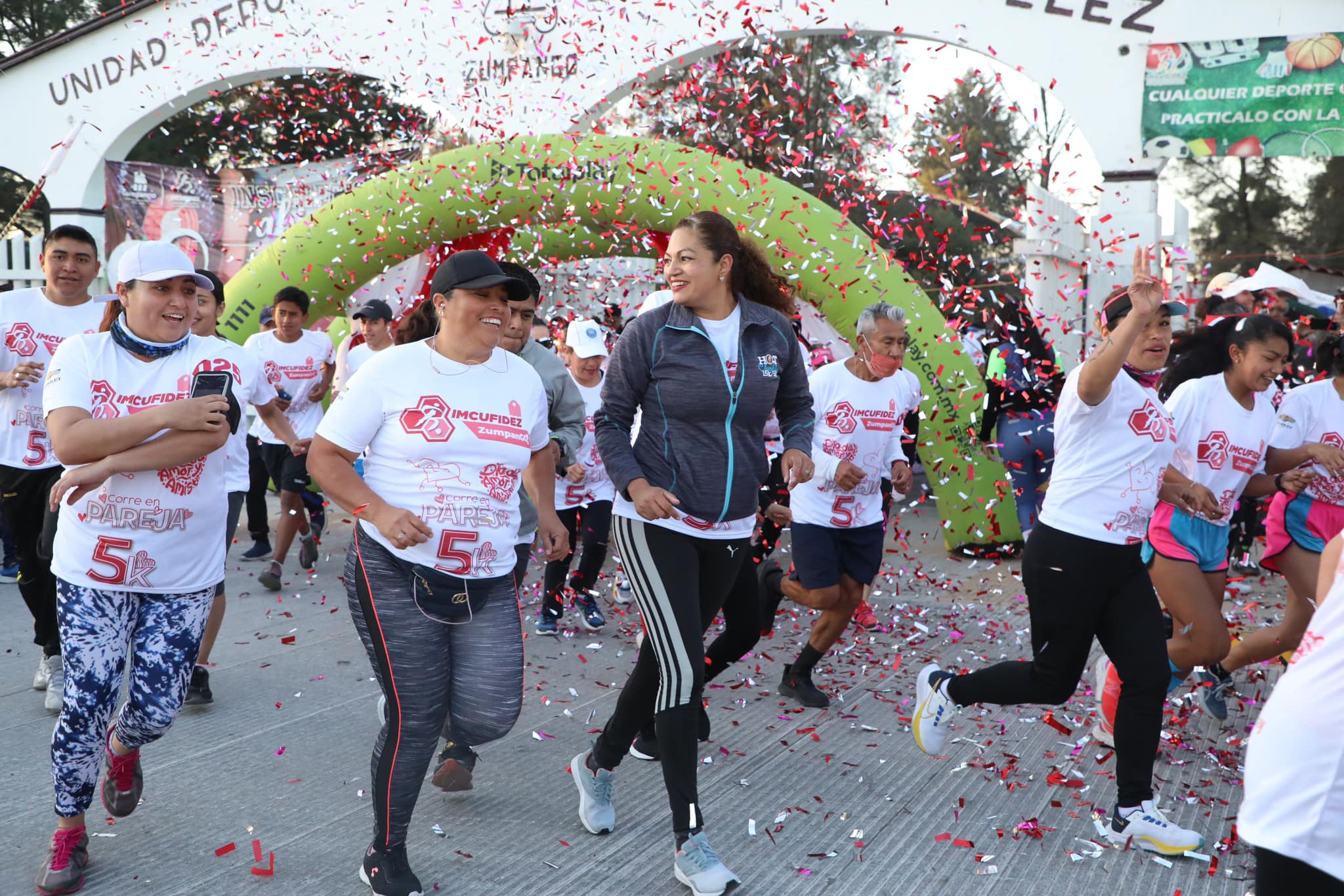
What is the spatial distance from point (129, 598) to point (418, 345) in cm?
117

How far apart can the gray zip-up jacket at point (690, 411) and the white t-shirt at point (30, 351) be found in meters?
3.07

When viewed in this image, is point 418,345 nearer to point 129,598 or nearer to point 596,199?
point 129,598

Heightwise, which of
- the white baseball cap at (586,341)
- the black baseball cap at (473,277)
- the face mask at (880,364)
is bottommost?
the white baseball cap at (586,341)

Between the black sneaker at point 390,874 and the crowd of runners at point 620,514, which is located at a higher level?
the crowd of runners at point 620,514

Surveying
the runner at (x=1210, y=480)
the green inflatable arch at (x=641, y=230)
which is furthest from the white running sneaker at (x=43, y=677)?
the green inflatable arch at (x=641, y=230)

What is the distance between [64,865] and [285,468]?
512 cm

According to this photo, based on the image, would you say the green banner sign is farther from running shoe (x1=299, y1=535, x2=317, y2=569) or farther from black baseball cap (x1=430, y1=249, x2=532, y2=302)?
black baseball cap (x1=430, y1=249, x2=532, y2=302)

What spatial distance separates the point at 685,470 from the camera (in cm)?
354

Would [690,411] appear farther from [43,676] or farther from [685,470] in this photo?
[43,676]

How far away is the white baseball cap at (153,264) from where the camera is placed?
335 centimetres

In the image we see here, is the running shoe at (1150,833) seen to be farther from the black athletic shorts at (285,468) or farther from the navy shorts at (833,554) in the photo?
the black athletic shorts at (285,468)

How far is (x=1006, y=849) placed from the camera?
12.3ft

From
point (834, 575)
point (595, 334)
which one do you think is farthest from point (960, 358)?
point (834, 575)

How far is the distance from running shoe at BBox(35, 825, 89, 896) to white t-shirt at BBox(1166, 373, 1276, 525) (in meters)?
4.12
